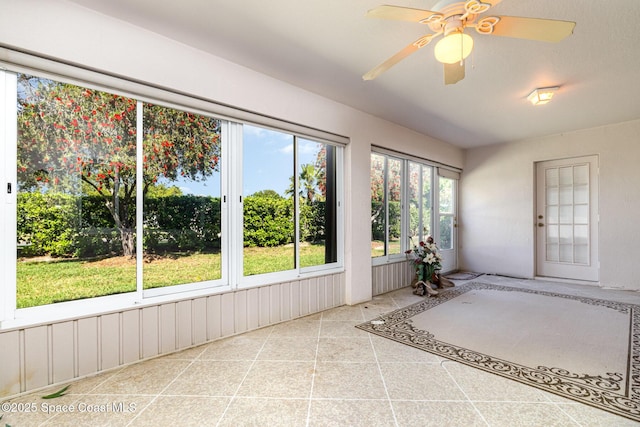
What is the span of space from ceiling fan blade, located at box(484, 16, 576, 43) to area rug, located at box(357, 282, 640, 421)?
206 centimetres

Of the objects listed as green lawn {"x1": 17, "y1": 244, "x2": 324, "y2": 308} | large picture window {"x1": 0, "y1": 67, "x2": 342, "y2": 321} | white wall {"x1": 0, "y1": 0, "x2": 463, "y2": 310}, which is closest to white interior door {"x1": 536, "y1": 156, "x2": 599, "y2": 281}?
white wall {"x1": 0, "y1": 0, "x2": 463, "y2": 310}

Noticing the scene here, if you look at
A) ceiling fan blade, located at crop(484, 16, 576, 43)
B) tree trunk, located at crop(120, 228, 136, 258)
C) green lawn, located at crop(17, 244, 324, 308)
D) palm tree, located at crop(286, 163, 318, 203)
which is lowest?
green lawn, located at crop(17, 244, 324, 308)

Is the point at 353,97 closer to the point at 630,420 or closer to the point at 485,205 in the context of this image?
the point at 630,420

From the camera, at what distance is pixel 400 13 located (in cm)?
149

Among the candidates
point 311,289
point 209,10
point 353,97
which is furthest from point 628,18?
point 311,289

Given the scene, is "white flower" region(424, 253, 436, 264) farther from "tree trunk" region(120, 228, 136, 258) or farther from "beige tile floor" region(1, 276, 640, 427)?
"tree trunk" region(120, 228, 136, 258)

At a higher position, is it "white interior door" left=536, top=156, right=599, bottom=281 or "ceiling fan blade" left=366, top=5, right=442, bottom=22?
"ceiling fan blade" left=366, top=5, right=442, bottom=22

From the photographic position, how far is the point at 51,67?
1740 mm

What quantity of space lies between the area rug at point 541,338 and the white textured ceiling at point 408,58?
7.80ft

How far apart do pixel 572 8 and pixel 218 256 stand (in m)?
3.14

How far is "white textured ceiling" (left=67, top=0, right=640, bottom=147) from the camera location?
6.05 ft

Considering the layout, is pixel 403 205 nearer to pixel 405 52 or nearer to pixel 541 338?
pixel 541 338

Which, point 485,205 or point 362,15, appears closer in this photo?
point 362,15

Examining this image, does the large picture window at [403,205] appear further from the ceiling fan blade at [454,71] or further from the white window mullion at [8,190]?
the white window mullion at [8,190]
